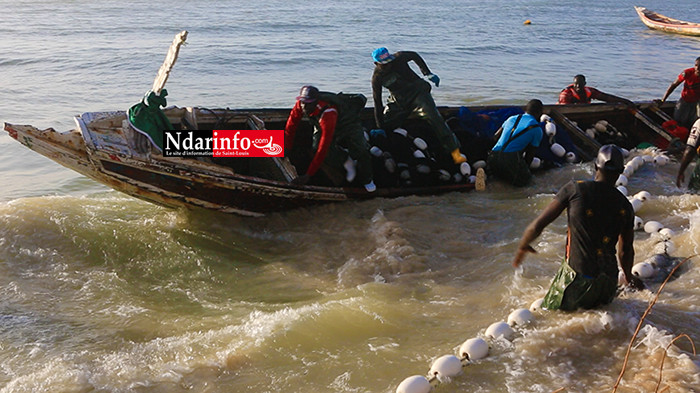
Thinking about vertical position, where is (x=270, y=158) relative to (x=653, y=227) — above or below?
above

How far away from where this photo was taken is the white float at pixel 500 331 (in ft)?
15.5

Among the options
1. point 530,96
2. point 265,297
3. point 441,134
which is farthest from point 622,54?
point 265,297

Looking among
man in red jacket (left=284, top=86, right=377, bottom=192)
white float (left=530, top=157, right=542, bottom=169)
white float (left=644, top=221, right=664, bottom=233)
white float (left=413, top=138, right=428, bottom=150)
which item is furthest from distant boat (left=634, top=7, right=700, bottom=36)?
man in red jacket (left=284, top=86, right=377, bottom=192)

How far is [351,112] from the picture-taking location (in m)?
7.60

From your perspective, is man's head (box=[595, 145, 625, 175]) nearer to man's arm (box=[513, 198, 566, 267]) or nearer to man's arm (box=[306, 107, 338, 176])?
man's arm (box=[513, 198, 566, 267])

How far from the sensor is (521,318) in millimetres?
4836

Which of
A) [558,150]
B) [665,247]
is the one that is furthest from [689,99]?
[665,247]

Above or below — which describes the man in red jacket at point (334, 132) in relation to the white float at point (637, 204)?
above

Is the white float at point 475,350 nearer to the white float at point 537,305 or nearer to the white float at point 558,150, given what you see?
the white float at point 537,305

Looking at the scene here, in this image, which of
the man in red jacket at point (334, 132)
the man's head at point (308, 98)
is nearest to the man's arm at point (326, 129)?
the man in red jacket at point (334, 132)

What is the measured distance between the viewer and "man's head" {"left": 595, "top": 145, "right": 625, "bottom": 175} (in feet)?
13.2

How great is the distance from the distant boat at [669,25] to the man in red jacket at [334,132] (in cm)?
2680

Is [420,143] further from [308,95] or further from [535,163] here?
[308,95]

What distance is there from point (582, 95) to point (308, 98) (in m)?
5.79
